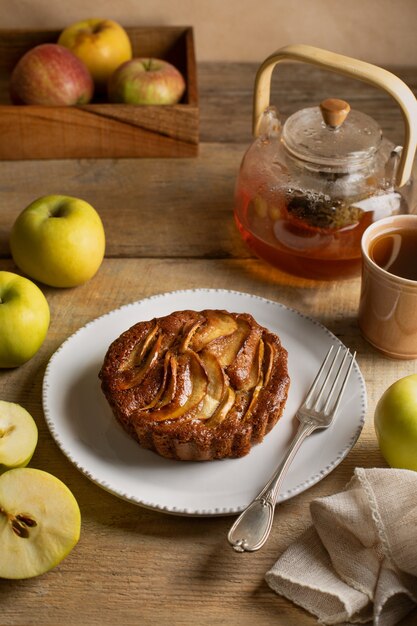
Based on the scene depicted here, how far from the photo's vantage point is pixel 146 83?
1662 mm

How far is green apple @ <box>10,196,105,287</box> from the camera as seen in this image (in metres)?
1.29

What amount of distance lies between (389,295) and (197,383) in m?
0.32

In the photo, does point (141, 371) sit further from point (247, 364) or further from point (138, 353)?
point (247, 364)

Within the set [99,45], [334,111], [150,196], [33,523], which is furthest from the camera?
[99,45]

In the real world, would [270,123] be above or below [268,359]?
above

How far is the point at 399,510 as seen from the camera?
93cm

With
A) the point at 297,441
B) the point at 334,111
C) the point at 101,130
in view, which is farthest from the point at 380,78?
the point at 101,130

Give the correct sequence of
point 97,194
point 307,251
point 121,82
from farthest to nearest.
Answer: point 121,82 < point 97,194 < point 307,251

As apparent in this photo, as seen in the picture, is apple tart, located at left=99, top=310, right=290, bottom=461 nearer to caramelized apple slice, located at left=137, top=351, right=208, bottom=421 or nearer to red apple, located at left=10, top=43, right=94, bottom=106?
caramelized apple slice, located at left=137, top=351, right=208, bottom=421

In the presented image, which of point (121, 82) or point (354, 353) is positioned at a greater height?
point (121, 82)

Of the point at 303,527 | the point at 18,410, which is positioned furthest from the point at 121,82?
the point at 303,527

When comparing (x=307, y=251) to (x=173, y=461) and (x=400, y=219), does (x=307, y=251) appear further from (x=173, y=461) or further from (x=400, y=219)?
(x=173, y=461)

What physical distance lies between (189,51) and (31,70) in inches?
13.6

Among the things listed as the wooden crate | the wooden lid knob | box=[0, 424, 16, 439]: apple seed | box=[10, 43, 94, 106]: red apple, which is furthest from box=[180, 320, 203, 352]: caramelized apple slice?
box=[10, 43, 94, 106]: red apple
